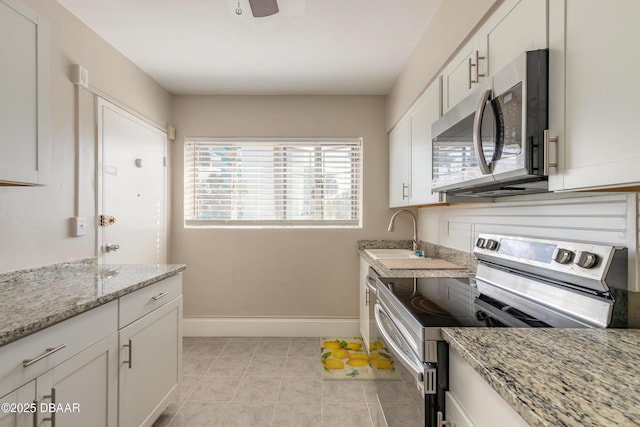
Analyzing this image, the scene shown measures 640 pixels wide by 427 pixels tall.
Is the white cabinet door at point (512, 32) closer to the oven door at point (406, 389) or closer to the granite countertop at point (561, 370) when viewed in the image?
the granite countertop at point (561, 370)

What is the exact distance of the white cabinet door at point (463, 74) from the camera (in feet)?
4.41

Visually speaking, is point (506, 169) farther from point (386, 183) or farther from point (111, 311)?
point (386, 183)

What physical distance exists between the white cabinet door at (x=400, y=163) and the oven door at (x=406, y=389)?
131 centimetres

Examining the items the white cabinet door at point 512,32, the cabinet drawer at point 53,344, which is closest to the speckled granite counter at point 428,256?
the white cabinet door at point 512,32

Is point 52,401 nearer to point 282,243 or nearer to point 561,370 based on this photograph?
point 561,370

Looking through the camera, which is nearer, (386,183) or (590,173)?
(590,173)

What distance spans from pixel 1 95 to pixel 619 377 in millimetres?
2051

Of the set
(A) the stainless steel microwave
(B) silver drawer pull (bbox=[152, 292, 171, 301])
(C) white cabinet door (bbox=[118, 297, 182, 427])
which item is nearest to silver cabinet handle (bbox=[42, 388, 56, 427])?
Answer: (C) white cabinet door (bbox=[118, 297, 182, 427])

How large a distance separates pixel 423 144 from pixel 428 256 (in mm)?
1080

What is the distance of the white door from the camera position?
7.11ft

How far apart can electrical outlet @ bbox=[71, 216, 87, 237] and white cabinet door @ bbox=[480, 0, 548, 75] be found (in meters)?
2.37

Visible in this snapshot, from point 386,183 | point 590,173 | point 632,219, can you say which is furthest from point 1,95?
point 386,183

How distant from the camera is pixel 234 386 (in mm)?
2227

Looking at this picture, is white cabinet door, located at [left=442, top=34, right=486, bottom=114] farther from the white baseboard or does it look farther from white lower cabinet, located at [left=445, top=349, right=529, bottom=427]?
the white baseboard
